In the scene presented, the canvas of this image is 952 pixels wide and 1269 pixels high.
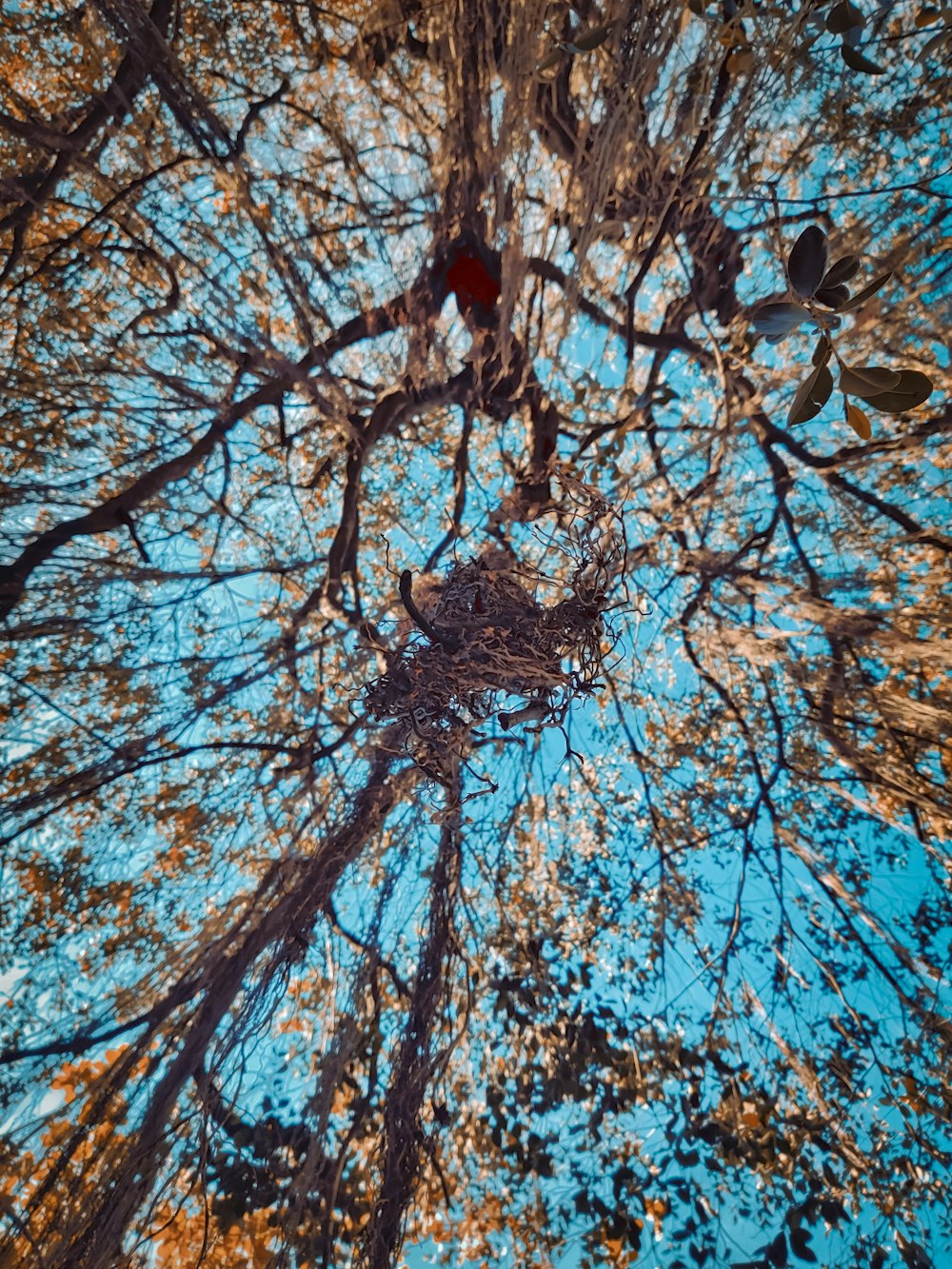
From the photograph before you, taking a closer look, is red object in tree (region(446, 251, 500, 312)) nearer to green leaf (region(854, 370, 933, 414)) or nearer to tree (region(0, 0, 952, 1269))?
tree (region(0, 0, 952, 1269))

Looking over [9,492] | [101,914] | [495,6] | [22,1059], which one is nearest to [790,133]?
[495,6]

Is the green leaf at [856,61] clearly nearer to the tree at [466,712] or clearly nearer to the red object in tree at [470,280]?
the tree at [466,712]

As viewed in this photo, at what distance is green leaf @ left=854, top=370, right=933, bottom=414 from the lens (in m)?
0.70

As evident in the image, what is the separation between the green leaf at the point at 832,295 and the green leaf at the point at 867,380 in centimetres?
10

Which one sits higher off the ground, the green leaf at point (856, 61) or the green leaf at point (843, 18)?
the green leaf at point (843, 18)

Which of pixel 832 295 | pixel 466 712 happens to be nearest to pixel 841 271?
pixel 832 295

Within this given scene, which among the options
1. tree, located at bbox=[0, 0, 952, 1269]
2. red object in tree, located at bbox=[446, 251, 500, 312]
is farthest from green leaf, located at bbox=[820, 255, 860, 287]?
red object in tree, located at bbox=[446, 251, 500, 312]

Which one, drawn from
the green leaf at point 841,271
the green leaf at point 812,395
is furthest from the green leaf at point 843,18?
the green leaf at point 812,395

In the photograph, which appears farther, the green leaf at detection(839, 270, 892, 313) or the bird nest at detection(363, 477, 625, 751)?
the bird nest at detection(363, 477, 625, 751)

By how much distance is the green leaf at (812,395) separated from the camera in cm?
72

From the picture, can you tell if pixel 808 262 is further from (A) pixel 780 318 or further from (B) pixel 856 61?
(B) pixel 856 61

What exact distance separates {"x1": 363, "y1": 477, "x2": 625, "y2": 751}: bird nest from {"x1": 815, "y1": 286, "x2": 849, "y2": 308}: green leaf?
42 centimetres

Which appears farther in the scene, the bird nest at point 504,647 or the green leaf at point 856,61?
the bird nest at point 504,647

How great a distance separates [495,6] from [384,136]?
0.50 metres
